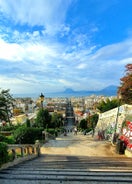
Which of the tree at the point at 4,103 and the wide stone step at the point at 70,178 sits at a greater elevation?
the tree at the point at 4,103

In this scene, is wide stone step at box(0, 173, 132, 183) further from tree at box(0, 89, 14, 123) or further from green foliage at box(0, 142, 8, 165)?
tree at box(0, 89, 14, 123)

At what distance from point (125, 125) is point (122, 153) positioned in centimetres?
272

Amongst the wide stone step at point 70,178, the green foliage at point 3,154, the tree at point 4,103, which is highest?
the tree at point 4,103

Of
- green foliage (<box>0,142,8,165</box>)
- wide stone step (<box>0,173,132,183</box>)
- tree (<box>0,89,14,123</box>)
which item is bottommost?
wide stone step (<box>0,173,132,183</box>)

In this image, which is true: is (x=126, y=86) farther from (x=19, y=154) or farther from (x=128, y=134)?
(x=19, y=154)

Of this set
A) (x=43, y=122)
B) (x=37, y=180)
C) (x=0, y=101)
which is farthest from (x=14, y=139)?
(x=43, y=122)

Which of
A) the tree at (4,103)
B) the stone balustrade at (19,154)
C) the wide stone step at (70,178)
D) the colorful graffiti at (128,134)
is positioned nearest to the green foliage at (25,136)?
the tree at (4,103)

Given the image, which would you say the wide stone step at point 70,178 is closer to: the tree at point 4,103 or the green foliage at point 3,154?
the green foliage at point 3,154

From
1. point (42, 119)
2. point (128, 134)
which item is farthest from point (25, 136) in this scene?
point (42, 119)

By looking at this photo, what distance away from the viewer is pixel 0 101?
749 inches

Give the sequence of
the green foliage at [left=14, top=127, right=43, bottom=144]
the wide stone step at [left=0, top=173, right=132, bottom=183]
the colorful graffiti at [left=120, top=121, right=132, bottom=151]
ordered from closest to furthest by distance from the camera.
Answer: the wide stone step at [left=0, top=173, right=132, bottom=183], the colorful graffiti at [left=120, top=121, right=132, bottom=151], the green foliage at [left=14, top=127, right=43, bottom=144]

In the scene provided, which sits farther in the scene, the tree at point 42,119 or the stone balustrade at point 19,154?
the tree at point 42,119

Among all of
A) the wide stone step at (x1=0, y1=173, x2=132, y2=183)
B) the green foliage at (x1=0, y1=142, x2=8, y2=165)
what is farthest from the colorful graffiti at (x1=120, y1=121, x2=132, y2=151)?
the green foliage at (x1=0, y1=142, x2=8, y2=165)

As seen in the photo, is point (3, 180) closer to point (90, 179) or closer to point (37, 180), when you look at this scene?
point (37, 180)
